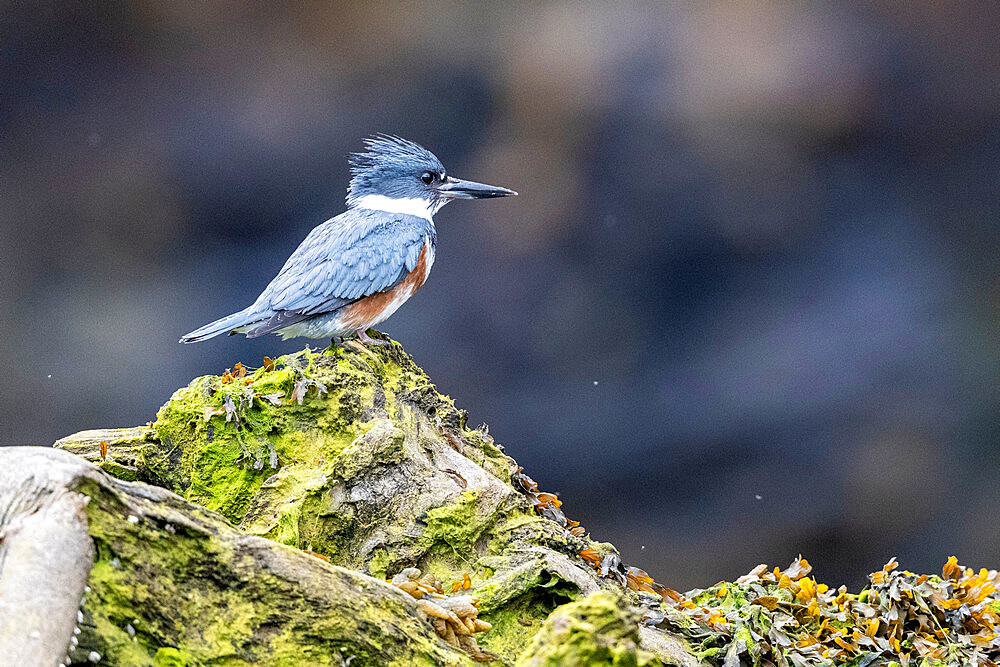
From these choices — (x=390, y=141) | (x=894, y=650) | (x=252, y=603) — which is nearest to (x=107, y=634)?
(x=252, y=603)

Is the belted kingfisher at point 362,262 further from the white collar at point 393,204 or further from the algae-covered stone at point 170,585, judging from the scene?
the algae-covered stone at point 170,585

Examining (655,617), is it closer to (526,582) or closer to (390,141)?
(526,582)

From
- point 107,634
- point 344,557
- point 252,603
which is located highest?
point 344,557

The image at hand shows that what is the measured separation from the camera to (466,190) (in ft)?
15.2

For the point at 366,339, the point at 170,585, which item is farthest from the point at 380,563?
the point at 366,339

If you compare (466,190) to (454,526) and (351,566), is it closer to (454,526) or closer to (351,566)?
Answer: (454,526)

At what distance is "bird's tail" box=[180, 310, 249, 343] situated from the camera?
3584 mm

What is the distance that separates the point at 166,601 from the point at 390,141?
3.03 m

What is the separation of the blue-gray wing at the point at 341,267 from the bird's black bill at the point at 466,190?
454 mm

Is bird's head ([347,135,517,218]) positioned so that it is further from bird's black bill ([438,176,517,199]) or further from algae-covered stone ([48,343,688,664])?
algae-covered stone ([48,343,688,664])

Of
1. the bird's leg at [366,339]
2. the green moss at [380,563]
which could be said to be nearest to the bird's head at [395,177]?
the bird's leg at [366,339]

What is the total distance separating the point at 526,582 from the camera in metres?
2.49

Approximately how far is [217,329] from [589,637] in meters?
2.49

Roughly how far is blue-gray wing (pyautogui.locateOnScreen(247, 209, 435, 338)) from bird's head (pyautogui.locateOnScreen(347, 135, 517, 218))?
31 cm
